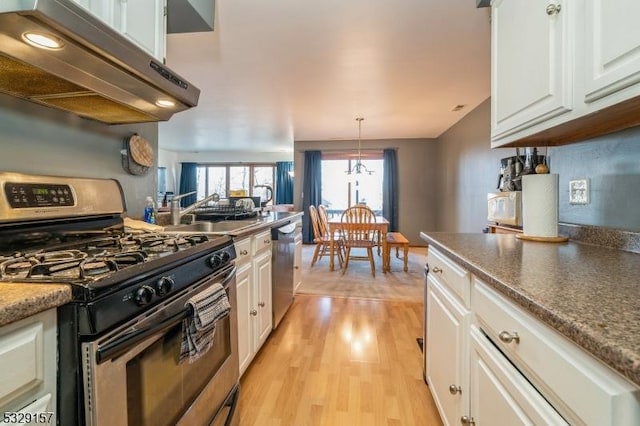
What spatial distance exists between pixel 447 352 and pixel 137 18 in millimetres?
1803

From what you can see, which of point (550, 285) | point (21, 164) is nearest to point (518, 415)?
point (550, 285)

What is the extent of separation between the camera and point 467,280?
3.34 feet

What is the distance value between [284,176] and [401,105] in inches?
200

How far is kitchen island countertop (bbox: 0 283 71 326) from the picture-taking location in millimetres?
520

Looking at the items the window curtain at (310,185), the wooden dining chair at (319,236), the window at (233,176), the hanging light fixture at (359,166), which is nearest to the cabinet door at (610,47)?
the wooden dining chair at (319,236)

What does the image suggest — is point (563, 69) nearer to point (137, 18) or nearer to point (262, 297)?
point (137, 18)

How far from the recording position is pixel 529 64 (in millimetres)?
1130

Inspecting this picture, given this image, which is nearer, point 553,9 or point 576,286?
point 576,286

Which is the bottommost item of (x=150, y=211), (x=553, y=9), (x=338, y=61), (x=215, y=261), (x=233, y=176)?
(x=215, y=261)

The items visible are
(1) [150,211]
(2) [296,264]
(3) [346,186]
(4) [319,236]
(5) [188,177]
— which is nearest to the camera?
(1) [150,211]

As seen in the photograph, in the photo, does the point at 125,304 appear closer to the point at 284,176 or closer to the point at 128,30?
the point at 128,30

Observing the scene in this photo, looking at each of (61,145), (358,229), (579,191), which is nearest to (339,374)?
(579,191)

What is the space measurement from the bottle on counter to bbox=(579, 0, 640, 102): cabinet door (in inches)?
77.8

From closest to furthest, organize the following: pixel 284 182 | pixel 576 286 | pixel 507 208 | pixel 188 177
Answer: pixel 576 286, pixel 507 208, pixel 284 182, pixel 188 177
